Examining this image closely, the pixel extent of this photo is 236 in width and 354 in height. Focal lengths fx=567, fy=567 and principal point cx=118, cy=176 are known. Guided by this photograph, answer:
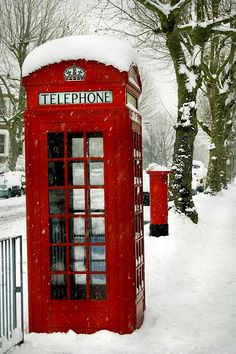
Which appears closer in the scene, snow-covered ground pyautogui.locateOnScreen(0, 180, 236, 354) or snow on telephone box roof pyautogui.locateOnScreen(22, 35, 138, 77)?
snow-covered ground pyautogui.locateOnScreen(0, 180, 236, 354)

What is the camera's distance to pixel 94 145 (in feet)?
18.2

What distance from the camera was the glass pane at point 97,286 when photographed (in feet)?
18.2

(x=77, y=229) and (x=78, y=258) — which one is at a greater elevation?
(x=77, y=229)

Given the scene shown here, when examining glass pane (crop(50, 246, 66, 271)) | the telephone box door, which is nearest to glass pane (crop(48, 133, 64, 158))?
the telephone box door

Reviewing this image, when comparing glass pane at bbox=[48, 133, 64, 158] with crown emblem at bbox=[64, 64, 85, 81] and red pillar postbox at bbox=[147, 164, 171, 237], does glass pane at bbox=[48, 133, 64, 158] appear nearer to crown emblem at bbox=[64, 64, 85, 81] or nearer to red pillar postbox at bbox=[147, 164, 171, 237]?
crown emblem at bbox=[64, 64, 85, 81]

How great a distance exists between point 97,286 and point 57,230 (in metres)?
0.68

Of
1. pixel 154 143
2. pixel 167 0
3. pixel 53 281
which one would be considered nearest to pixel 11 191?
pixel 167 0

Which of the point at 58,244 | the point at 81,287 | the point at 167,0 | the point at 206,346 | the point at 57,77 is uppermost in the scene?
the point at 167,0

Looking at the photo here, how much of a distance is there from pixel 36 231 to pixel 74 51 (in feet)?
5.88

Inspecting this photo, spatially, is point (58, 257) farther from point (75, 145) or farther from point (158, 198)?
point (158, 198)

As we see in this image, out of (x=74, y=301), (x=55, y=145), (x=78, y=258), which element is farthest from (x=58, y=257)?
(x=55, y=145)

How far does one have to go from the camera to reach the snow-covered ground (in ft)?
17.1

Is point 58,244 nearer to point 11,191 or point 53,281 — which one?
point 53,281

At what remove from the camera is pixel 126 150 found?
5.44 metres
